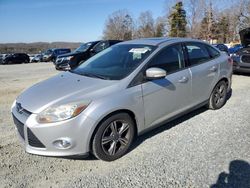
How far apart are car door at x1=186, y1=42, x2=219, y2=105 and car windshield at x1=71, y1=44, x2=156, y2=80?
96 cm

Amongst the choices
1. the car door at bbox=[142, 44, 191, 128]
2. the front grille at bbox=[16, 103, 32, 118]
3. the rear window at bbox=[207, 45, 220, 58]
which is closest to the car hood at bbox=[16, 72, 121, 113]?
the front grille at bbox=[16, 103, 32, 118]

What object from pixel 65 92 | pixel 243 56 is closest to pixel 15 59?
pixel 243 56

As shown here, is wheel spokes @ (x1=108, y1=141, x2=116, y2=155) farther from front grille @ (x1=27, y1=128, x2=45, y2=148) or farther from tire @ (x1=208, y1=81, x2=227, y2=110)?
tire @ (x1=208, y1=81, x2=227, y2=110)

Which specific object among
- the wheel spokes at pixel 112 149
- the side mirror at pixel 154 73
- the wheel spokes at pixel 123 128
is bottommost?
the wheel spokes at pixel 112 149

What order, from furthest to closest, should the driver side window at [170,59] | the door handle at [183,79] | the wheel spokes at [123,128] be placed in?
the door handle at [183,79] → the driver side window at [170,59] → the wheel spokes at [123,128]

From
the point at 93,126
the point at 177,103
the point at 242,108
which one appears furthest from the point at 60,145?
the point at 242,108

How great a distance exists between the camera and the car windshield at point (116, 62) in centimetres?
382

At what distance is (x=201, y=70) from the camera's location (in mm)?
4742

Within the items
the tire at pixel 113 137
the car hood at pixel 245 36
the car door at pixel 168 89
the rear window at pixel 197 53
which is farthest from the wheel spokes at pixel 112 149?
the car hood at pixel 245 36

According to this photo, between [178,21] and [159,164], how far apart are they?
55.2m

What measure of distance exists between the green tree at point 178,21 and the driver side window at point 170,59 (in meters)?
A: 51.9

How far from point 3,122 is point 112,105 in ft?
9.40

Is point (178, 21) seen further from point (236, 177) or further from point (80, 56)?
point (236, 177)

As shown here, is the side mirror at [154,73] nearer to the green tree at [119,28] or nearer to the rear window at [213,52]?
the rear window at [213,52]
